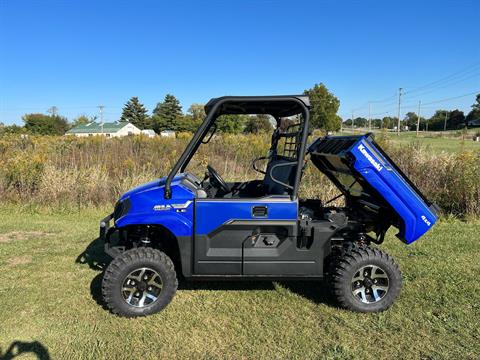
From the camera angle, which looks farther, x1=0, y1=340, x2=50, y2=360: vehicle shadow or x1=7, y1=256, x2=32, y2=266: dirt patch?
x1=7, y1=256, x2=32, y2=266: dirt patch

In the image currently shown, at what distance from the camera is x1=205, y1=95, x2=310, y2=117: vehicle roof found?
10.3ft

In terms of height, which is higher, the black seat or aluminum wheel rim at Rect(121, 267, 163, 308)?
the black seat

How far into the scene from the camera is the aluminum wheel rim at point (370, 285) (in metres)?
3.30

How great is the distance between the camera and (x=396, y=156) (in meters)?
8.09

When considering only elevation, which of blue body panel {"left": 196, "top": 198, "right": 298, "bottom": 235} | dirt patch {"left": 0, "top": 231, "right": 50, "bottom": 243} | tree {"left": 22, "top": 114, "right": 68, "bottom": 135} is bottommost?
dirt patch {"left": 0, "top": 231, "right": 50, "bottom": 243}

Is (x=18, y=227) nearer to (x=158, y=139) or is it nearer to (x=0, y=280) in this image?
(x=0, y=280)

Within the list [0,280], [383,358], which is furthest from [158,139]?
[383,358]

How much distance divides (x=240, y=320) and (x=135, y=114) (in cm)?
7759

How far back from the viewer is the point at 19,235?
5.51 m

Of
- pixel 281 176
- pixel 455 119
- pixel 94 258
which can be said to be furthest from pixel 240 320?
pixel 455 119

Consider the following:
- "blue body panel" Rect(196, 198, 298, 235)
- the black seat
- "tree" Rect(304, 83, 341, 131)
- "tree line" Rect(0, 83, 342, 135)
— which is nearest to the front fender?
"blue body panel" Rect(196, 198, 298, 235)

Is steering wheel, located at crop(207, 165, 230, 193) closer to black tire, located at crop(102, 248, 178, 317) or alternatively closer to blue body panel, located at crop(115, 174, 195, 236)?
blue body panel, located at crop(115, 174, 195, 236)

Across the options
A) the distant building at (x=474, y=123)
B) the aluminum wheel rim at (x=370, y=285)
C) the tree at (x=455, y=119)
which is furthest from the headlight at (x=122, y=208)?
the tree at (x=455, y=119)

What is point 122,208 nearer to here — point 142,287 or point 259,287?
point 142,287
